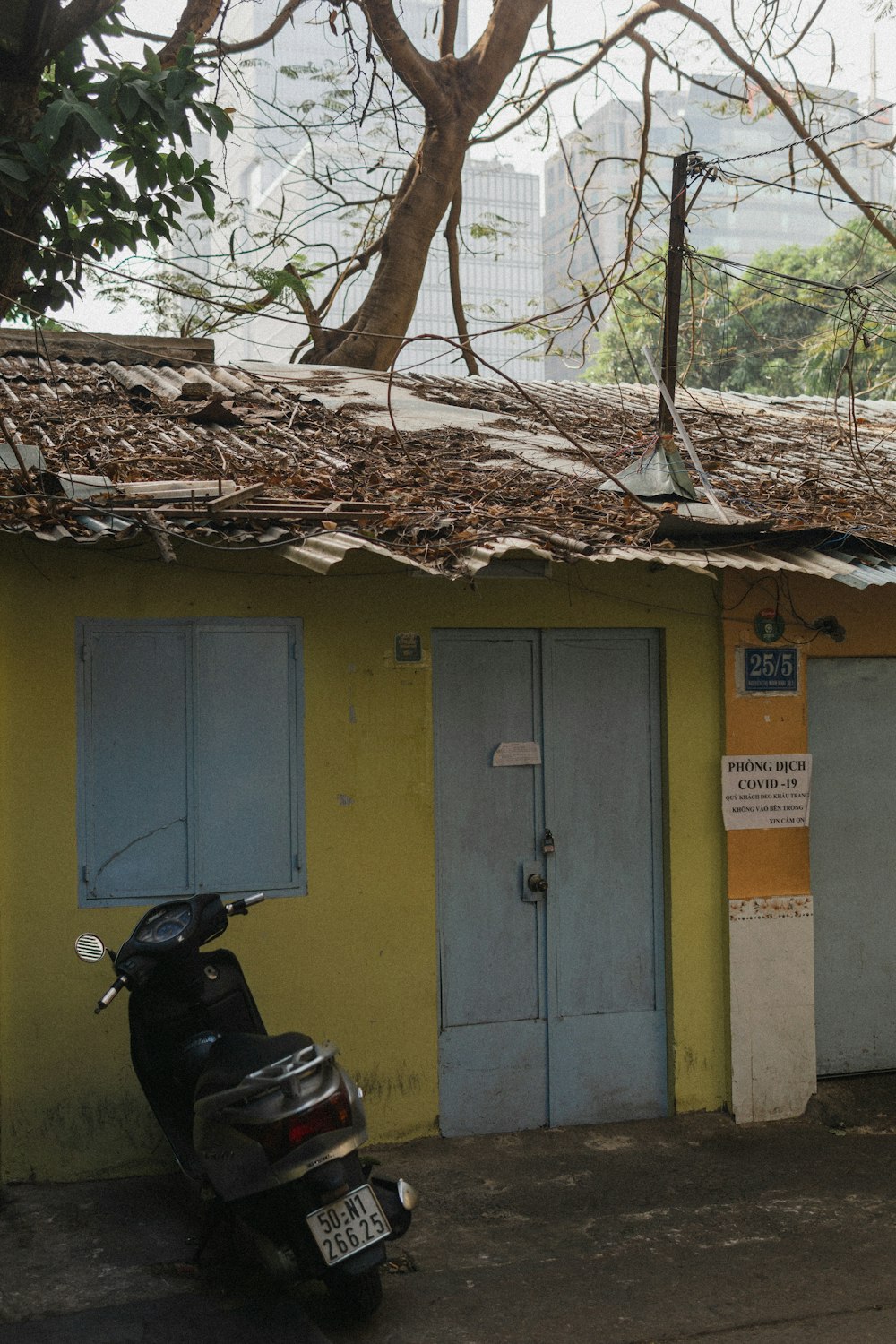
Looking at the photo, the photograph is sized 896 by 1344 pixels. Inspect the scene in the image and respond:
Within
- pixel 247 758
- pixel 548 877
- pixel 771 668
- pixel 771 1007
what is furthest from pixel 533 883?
pixel 771 668

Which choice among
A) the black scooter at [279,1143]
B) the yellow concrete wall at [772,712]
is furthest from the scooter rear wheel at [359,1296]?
the yellow concrete wall at [772,712]

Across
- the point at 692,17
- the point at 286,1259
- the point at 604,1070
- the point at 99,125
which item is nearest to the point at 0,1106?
the point at 286,1259

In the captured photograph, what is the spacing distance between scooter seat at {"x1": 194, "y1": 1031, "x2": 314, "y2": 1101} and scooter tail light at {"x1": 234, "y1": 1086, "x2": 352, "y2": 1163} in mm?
192

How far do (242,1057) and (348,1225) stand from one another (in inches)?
25.4

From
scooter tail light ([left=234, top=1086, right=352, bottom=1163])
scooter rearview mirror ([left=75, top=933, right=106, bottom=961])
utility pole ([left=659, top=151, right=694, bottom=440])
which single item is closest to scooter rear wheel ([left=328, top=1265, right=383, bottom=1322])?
scooter tail light ([left=234, top=1086, right=352, bottom=1163])

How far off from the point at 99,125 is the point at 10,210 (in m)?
0.99

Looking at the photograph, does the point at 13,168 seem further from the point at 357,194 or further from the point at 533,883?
the point at 357,194

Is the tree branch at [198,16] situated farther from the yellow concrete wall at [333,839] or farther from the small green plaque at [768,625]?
the small green plaque at [768,625]

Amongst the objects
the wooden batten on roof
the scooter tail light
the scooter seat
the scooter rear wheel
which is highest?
the wooden batten on roof

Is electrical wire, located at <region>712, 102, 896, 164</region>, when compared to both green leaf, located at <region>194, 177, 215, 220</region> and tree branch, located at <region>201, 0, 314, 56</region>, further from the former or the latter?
tree branch, located at <region>201, 0, 314, 56</region>

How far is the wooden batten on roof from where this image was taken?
29.9 feet

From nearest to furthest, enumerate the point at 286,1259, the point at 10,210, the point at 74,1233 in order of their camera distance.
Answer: the point at 286,1259 → the point at 74,1233 → the point at 10,210

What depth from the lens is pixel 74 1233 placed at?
4.88 meters

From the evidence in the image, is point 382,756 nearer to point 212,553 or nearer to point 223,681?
point 223,681
